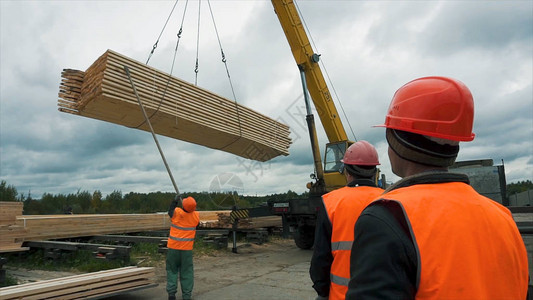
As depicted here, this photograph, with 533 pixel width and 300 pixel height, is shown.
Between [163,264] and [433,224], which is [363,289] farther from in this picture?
[163,264]

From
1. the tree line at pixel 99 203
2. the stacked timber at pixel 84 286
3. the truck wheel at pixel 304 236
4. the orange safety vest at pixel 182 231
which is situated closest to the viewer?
the stacked timber at pixel 84 286

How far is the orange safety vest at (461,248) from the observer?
3.23ft

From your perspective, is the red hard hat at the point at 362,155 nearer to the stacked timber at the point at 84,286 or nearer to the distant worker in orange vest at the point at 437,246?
the distant worker in orange vest at the point at 437,246

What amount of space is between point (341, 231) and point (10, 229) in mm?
8897

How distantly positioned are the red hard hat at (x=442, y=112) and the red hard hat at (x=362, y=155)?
1.72m

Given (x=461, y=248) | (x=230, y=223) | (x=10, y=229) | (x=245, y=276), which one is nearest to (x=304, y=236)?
(x=230, y=223)

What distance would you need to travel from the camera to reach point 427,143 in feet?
4.17

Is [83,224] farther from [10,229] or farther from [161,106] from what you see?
[161,106]

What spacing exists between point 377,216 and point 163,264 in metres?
9.05

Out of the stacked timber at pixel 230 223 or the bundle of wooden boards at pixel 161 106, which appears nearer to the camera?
the bundle of wooden boards at pixel 161 106

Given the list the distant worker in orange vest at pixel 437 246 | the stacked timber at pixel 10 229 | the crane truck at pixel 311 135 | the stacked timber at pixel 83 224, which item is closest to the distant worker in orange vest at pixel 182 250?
the crane truck at pixel 311 135

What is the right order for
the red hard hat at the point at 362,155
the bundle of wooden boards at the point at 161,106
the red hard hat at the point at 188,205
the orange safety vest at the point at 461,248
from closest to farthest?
the orange safety vest at the point at 461,248 < the red hard hat at the point at 362,155 < the bundle of wooden boards at the point at 161,106 < the red hard hat at the point at 188,205

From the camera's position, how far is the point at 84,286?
5.39m

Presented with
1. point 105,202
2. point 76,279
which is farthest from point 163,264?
point 105,202
